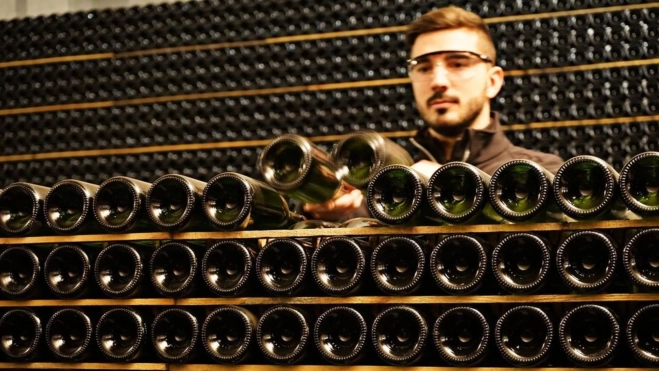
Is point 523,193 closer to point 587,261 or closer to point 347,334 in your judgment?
point 587,261

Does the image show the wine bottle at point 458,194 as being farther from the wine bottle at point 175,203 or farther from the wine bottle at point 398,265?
the wine bottle at point 175,203

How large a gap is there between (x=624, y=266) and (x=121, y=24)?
3.85 meters

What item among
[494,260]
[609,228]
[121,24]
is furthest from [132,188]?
[121,24]

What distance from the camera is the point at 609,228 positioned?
1.92 metres

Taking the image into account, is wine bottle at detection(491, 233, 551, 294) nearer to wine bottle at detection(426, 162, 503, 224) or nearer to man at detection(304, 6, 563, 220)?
wine bottle at detection(426, 162, 503, 224)

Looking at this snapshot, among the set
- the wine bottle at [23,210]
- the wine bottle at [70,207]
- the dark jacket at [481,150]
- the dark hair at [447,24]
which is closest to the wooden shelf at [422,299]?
the wine bottle at [70,207]

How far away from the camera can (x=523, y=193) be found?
80.5 inches

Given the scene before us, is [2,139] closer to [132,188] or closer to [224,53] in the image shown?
[224,53]

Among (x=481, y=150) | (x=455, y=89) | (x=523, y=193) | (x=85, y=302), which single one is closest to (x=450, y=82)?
(x=455, y=89)

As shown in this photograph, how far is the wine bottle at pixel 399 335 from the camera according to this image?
1.99 meters

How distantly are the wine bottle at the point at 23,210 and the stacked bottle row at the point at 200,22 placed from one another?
8.52 feet

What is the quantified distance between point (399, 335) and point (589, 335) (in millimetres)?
437

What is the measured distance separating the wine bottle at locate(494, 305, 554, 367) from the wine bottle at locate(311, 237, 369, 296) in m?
0.35

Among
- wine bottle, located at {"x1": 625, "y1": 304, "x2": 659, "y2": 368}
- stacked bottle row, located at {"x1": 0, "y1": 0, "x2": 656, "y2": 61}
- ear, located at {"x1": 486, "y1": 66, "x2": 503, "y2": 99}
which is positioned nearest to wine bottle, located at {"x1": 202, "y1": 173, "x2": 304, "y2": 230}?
wine bottle, located at {"x1": 625, "y1": 304, "x2": 659, "y2": 368}
